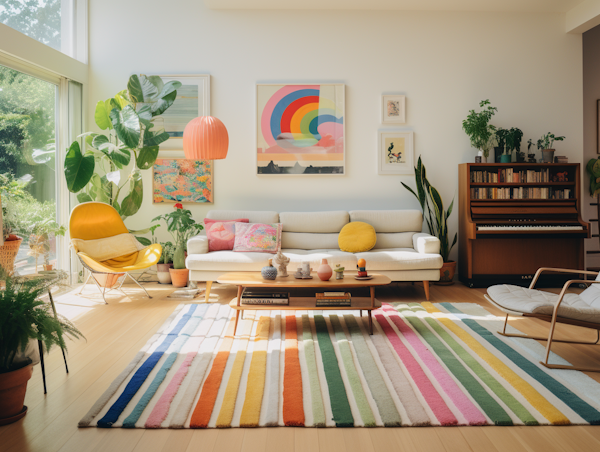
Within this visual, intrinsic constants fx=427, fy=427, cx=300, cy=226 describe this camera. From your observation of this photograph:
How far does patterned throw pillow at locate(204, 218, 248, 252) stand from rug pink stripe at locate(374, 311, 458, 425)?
209 cm

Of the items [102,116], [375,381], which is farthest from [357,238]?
[102,116]

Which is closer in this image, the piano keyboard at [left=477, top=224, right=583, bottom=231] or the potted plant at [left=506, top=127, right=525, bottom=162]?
the piano keyboard at [left=477, top=224, right=583, bottom=231]

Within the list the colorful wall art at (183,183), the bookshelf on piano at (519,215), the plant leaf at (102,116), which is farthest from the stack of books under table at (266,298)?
the plant leaf at (102,116)

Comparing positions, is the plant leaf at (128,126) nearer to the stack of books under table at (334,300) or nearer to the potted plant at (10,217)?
the potted plant at (10,217)

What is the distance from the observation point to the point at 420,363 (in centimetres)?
266

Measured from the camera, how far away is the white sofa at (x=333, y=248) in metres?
4.32

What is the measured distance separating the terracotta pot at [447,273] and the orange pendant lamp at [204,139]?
116 inches

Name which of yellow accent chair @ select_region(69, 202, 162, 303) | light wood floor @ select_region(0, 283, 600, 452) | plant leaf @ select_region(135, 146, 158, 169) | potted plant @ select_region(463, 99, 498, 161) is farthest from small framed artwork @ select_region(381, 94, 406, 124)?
light wood floor @ select_region(0, 283, 600, 452)

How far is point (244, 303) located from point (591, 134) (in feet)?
17.8

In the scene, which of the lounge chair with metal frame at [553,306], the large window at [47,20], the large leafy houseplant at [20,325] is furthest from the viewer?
the large window at [47,20]

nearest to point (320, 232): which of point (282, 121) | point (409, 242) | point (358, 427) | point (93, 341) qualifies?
point (409, 242)

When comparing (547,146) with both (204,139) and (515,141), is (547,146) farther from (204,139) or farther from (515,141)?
(204,139)

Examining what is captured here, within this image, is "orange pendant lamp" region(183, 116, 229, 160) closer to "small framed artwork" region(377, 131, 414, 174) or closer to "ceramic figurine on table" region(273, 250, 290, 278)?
"ceramic figurine on table" region(273, 250, 290, 278)

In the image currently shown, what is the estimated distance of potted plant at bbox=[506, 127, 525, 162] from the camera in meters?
5.14
